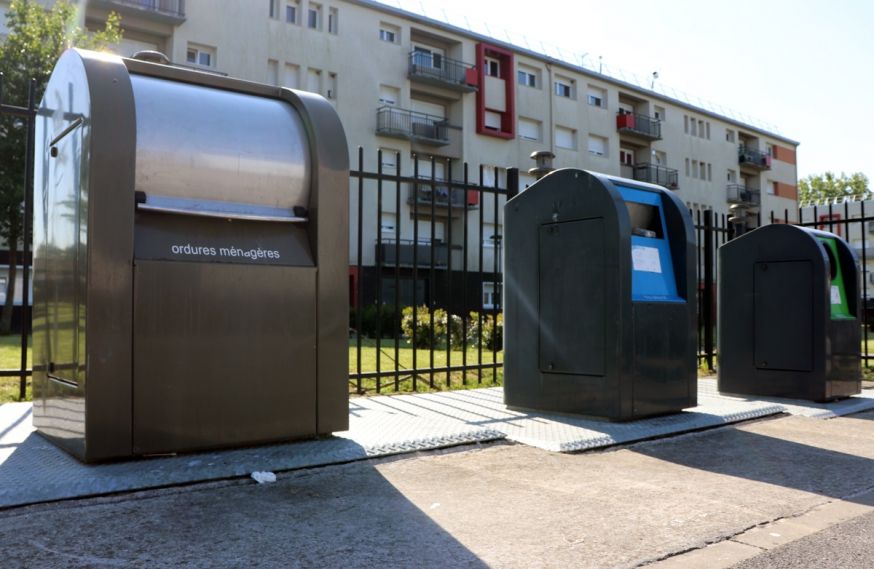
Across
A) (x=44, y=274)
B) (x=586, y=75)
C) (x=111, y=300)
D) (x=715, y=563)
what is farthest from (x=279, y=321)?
(x=586, y=75)

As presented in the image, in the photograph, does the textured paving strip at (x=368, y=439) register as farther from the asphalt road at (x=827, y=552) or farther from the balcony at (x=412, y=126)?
the balcony at (x=412, y=126)

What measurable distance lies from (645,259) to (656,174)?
123ft

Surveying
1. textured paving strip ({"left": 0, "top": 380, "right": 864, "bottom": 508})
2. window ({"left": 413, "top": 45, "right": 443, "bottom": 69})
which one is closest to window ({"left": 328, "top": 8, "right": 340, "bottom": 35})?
window ({"left": 413, "top": 45, "right": 443, "bottom": 69})

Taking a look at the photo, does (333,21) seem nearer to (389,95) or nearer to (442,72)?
(389,95)

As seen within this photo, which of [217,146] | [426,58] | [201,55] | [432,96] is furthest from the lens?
[432,96]

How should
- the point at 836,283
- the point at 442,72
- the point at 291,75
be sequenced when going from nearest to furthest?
the point at 836,283 → the point at 291,75 → the point at 442,72

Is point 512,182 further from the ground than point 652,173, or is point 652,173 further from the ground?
point 652,173

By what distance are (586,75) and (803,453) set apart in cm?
3503

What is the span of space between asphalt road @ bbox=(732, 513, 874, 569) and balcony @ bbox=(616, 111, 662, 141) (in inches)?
1480

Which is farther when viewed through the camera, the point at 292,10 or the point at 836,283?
the point at 292,10

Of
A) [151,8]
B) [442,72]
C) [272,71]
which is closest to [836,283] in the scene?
[151,8]

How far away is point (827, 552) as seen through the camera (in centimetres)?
280

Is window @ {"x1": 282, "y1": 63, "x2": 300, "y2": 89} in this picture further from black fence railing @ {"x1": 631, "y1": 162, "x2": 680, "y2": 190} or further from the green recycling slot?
the green recycling slot

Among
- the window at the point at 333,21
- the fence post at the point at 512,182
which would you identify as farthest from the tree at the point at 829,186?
the fence post at the point at 512,182
